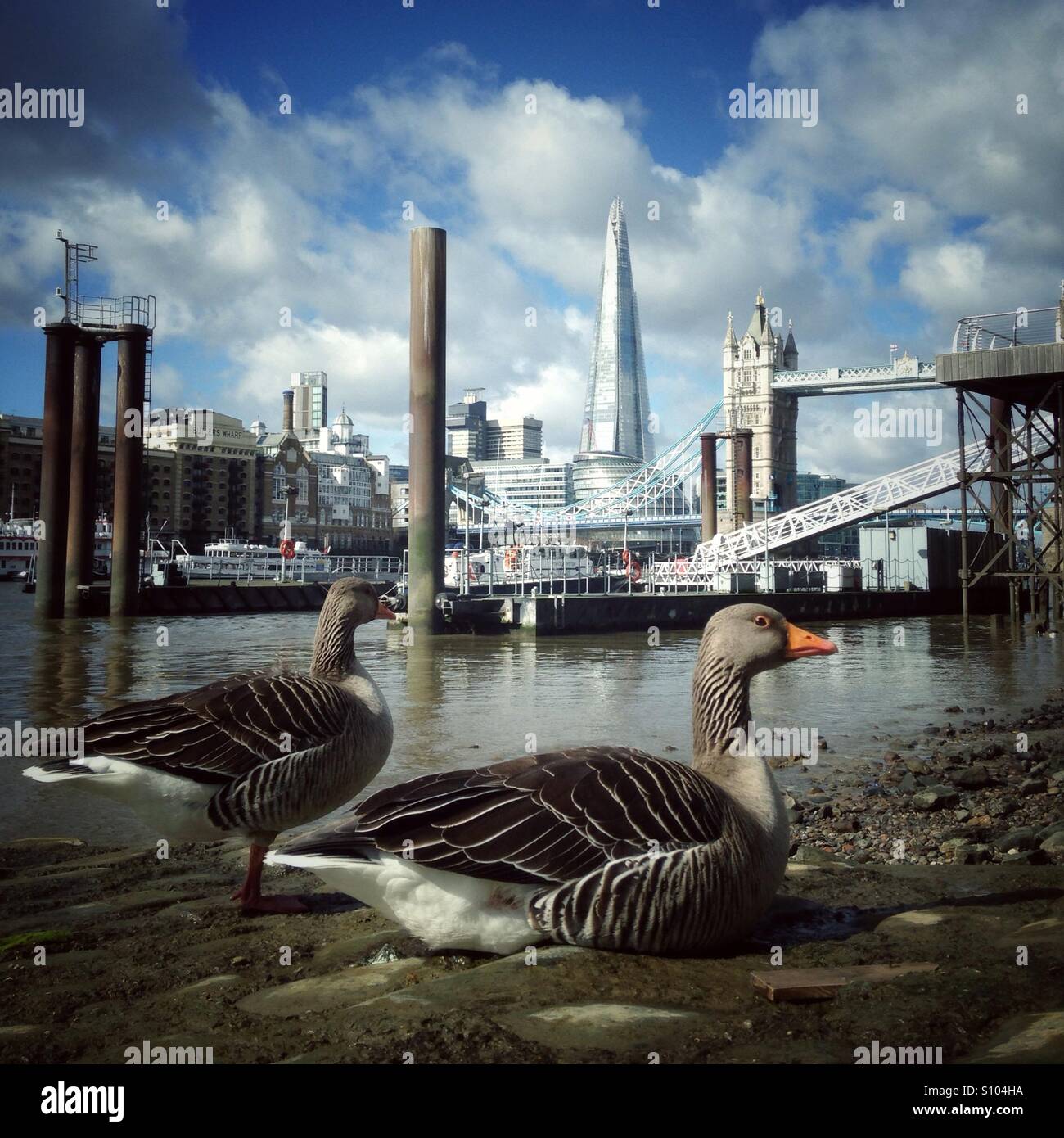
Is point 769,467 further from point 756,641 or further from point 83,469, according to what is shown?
point 756,641

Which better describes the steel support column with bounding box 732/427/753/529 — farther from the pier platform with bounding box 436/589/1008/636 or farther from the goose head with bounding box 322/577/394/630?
the goose head with bounding box 322/577/394/630

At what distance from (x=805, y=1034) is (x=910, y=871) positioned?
305 centimetres

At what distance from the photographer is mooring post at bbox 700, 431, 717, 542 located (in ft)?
297

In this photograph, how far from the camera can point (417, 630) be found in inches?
1459

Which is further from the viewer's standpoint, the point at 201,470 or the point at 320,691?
the point at 201,470

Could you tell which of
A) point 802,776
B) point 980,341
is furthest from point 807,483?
point 802,776

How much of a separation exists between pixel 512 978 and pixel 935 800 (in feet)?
19.5

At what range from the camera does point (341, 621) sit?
641 centimetres

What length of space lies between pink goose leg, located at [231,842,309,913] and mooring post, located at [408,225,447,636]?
30.0 meters

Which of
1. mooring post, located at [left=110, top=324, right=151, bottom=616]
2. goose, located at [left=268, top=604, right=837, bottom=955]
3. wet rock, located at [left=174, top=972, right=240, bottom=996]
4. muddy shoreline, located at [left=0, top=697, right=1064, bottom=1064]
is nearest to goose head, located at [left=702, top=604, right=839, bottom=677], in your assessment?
goose, located at [left=268, top=604, right=837, bottom=955]

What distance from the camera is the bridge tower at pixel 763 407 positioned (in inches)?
5615

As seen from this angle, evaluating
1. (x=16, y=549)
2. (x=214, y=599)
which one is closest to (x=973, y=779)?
(x=214, y=599)

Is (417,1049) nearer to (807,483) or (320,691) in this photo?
(320,691)
